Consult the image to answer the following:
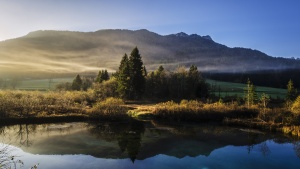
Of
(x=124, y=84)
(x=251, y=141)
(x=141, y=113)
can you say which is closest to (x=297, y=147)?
(x=251, y=141)

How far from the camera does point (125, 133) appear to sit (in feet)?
125

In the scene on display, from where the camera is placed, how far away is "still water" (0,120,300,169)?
26.1 m

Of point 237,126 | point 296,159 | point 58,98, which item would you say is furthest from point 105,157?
point 58,98

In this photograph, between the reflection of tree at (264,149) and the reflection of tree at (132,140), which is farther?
the reflection of tree at (264,149)

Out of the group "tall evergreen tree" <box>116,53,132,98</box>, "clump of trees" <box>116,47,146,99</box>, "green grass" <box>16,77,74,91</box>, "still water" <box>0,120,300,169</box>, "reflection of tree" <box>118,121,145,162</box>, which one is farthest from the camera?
"green grass" <box>16,77,74,91</box>

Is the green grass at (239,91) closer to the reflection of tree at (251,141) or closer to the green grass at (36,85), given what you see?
the reflection of tree at (251,141)

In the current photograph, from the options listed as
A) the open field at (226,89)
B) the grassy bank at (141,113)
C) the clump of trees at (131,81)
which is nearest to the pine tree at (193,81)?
the clump of trees at (131,81)

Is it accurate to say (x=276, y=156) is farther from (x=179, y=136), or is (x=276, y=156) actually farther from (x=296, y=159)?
(x=179, y=136)

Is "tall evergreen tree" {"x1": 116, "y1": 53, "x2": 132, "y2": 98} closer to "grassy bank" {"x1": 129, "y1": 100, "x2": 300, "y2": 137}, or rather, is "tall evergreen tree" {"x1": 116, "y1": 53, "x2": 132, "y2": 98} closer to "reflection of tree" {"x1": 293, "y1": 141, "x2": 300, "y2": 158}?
"grassy bank" {"x1": 129, "y1": 100, "x2": 300, "y2": 137}

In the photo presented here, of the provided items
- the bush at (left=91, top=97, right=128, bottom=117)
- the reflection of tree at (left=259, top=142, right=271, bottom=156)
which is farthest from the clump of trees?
the reflection of tree at (left=259, top=142, right=271, bottom=156)

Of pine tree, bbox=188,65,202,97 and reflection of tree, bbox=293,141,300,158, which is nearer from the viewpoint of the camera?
reflection of tree, bbox=293,141,300,158

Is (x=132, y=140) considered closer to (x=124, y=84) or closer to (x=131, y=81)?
(x=124, y=84)

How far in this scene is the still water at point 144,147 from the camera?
2609 cm

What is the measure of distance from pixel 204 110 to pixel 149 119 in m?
9.75
